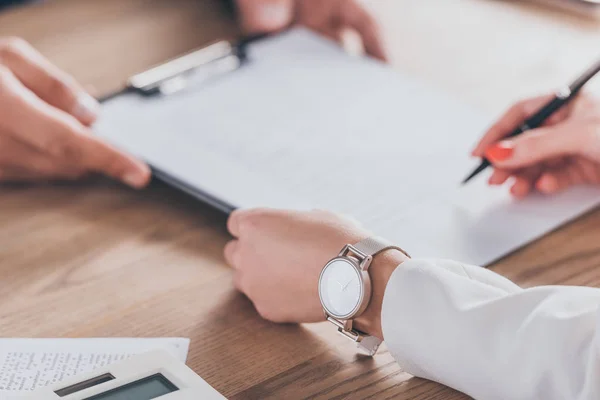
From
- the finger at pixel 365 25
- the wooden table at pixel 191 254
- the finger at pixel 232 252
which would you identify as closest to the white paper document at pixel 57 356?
the wooden table at pixel 191 254

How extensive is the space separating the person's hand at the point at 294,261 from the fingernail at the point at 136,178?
24cm

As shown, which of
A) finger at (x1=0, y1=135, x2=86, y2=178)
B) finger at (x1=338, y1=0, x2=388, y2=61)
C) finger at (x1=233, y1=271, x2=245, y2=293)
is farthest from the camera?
finger at (x1=338, y1=0, x2=388, y2=61)

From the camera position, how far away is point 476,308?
76 cm

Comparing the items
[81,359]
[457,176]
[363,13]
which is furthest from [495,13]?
[81,359]

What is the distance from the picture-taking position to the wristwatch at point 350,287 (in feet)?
2.68

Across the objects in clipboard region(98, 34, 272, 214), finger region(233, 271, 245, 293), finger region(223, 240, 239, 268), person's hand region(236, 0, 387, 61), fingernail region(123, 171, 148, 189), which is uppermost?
person's hand region(236, 0, 387, 61)

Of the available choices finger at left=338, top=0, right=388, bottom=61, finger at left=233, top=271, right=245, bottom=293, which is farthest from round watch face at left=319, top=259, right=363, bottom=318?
finger at left=338, top=0, right=388, bottom=61

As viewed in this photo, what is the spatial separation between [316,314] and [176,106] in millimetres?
530

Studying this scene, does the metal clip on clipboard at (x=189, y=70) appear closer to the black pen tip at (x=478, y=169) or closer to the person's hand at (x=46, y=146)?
the person's hand at (x=46, y=146)

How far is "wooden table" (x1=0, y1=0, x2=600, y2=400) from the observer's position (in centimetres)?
83

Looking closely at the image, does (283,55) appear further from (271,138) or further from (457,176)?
(457,176)

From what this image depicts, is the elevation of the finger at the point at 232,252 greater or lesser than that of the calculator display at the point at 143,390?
greater

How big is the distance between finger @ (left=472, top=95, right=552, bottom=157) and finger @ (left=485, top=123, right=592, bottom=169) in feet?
0.12

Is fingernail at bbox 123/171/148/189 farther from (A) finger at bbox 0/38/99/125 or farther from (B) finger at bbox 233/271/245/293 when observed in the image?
(B) finger at bbox 233/271/245/293
